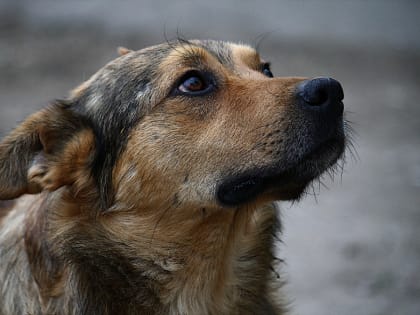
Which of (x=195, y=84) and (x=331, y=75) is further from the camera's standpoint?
(x=331, y=75)

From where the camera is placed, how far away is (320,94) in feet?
12.0

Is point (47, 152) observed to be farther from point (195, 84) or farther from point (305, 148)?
point (305, 148)

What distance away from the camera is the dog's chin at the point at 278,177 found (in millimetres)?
3719

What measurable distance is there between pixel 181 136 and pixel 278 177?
0.57 meters

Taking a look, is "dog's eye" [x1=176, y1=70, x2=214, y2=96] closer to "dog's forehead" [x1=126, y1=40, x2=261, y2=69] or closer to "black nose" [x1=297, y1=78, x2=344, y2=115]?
"dog's forehead" [x1=126, y1=40, x2=261, y2=69]

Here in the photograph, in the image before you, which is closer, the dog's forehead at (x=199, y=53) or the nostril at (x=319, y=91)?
the nostril at (x=319, y=91)

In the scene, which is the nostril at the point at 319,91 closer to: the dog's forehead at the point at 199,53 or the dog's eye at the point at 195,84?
the dog's eye at the point at 195,84

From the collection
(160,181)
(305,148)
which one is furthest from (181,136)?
(305,148)

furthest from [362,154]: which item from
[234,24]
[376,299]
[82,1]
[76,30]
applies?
[82,1]

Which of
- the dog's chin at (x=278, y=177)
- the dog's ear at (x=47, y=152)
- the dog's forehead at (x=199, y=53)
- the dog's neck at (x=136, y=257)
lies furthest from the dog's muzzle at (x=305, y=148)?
the dog's ear at (x=47, y=152)

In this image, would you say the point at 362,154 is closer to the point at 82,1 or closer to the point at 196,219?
the point at 196,219

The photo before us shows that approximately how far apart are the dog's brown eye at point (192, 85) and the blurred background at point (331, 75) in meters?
1.71

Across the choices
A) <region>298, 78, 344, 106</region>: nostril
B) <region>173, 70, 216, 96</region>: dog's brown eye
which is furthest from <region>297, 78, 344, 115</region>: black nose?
<region>173, 70, 216, 96</region>: dog's brown eye

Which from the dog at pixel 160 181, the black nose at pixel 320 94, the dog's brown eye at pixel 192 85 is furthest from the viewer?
the dog's brown eye at pixel 192 85
